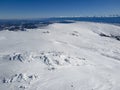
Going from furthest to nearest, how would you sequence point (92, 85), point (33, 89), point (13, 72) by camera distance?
point (13, 72), point (92, 85), point (33, 89)

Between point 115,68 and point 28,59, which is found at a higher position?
point 28,59

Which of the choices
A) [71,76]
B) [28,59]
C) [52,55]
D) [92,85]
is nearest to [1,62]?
[28,59]

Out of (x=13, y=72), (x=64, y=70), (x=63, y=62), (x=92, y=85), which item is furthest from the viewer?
(x=63, y=62)

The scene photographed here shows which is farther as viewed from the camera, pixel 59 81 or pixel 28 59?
pixel 28 59

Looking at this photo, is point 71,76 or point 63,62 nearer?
point 71,76

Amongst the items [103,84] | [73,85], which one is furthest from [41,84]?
[103,84]

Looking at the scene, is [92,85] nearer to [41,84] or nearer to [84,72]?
[84,72]

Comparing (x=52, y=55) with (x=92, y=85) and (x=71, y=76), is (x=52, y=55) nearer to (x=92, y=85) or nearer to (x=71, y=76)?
(x=71, y=76)

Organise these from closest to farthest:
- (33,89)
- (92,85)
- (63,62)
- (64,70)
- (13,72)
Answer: (33,89) → (92,85) → (13,72) → (64,70) → (63,62)

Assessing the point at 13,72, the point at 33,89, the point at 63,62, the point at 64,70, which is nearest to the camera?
the point at 33,89
